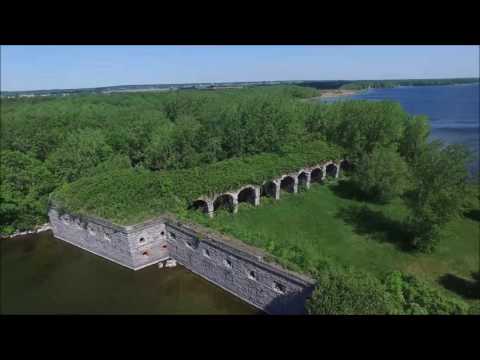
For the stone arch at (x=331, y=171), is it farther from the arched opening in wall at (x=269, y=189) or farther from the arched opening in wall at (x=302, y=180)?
the arched opening in wall at (x=269, y=189)

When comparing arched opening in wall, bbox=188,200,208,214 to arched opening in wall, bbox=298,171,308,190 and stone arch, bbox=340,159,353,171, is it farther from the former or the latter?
stone arch, bbox=340,159,353,171

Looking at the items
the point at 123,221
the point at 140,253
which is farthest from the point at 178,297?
the point at 123,221

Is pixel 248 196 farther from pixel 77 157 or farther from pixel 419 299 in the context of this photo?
pixel 419 299

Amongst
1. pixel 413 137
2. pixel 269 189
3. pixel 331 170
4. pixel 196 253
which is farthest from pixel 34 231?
pixel 413 137

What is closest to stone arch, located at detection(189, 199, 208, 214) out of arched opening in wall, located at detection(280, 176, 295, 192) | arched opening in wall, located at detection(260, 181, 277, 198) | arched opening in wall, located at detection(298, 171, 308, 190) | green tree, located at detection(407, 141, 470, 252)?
arched opening in wall, located at detection(260, 181, 277, 198)
